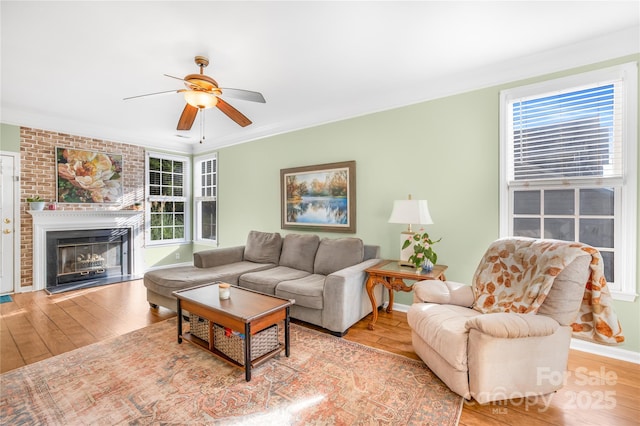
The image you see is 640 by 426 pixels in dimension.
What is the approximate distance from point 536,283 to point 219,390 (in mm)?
2296

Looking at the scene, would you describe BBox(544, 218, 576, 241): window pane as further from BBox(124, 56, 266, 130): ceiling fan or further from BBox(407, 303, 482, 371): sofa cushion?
BBox(124, 56, 266, 130): ceiling fan

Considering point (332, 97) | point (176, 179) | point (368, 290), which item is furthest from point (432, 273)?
point (176, 179)

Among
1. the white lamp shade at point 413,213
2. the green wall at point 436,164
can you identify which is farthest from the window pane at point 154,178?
the white lamp shade at point 413,213

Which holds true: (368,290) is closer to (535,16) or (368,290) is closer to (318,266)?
(318,266)

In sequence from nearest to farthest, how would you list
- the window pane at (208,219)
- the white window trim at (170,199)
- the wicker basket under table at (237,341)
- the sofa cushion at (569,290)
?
the sofa cushion at (569,290), the wicker basket under table at (237,341), the white window trim at (170,199), the window pane at (208,219)

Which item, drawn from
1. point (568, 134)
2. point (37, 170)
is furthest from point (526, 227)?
point (37, 170)

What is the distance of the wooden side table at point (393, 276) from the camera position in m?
2.78

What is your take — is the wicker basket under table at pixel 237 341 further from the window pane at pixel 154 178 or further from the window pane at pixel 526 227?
the window pane at pixel 154 178

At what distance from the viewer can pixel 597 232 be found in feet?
8.20

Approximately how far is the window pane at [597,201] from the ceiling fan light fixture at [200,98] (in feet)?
11.1

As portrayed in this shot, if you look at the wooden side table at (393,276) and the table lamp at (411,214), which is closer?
the wooden side table at (393,276)

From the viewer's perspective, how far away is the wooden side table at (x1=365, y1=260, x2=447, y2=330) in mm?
2779

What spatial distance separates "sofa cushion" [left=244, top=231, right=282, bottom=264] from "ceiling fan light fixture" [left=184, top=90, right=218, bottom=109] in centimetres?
222

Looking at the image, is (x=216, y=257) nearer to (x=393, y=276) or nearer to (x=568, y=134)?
(x=393, y=276)
